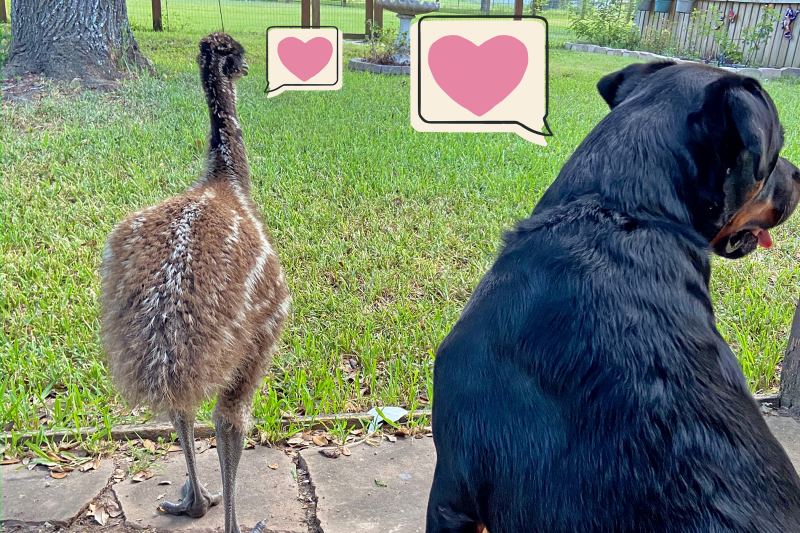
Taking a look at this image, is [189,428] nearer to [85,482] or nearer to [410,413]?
[85,482]

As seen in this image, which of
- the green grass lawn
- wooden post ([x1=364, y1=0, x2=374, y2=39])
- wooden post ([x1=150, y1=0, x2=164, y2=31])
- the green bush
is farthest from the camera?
the green bush

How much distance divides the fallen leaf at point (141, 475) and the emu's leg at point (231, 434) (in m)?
0.50

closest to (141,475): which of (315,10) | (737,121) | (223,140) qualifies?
(223,140)

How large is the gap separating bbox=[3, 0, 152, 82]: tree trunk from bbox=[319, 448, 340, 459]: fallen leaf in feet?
17.1

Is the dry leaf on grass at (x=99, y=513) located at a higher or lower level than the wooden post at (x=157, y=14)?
lower

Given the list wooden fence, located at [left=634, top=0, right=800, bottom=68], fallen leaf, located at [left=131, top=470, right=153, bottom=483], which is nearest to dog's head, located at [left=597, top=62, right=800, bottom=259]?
fallen leaf, located at [left=131, top=470, right=153, bottom=483]

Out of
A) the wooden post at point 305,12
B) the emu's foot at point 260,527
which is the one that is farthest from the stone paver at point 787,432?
the wooden post at point 305,12

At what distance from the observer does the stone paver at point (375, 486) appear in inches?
106

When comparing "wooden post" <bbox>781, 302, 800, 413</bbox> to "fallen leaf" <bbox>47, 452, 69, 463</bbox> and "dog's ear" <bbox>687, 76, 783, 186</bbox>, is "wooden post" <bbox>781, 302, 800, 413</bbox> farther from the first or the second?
"fallen leaf" <bbox>47, 452, 69, 463</bbox>

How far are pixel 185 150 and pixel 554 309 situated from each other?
450 centimetres

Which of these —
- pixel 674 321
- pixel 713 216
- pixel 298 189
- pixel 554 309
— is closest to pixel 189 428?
pixel 554 309

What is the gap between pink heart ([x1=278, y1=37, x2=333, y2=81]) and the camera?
15.8ft

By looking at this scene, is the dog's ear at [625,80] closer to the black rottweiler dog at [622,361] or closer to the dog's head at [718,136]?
the dog's head at [718,136]

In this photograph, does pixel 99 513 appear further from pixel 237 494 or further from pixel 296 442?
pixel 296 442
